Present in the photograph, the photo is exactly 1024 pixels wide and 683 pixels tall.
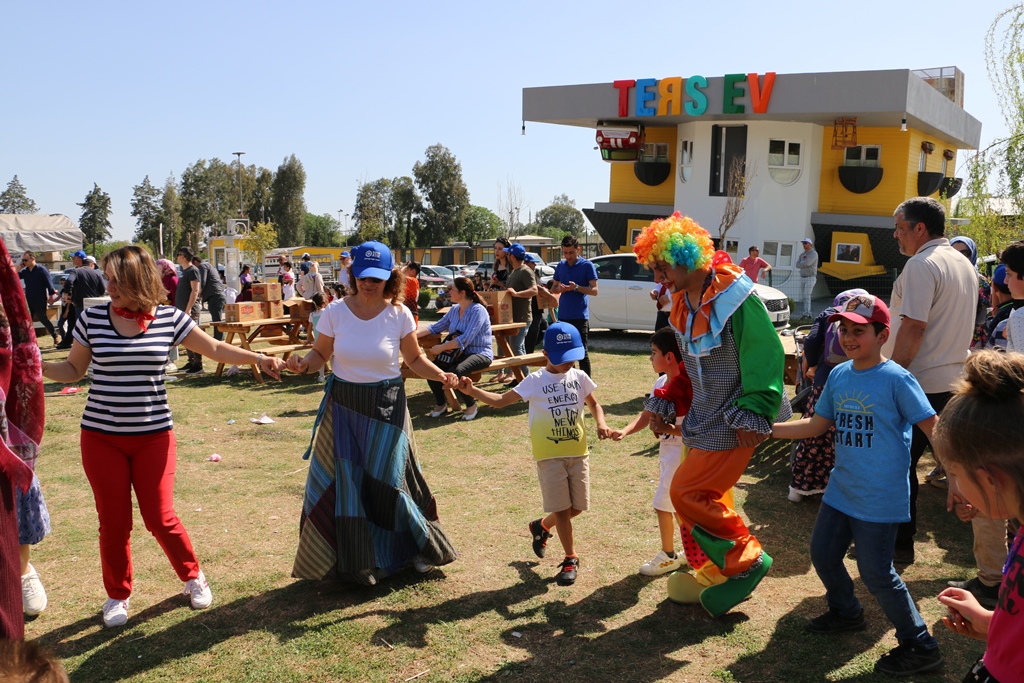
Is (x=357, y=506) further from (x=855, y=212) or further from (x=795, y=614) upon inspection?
(x=855, y=212)

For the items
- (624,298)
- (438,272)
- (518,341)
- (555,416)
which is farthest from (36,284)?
(438,272)

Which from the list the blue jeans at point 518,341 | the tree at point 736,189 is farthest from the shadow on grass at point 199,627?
the tree at point 736,189

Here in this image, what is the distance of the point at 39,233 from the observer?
93.7 feet

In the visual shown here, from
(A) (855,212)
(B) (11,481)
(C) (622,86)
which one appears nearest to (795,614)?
(B) (11,481)

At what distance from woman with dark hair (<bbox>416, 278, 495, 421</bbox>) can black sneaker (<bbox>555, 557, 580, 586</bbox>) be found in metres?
4.52

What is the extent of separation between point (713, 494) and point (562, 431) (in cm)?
101

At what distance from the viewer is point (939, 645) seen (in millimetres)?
3928

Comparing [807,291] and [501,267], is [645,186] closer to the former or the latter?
[807,291]

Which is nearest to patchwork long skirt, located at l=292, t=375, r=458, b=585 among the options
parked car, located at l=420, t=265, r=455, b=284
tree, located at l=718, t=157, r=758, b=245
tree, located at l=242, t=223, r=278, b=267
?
tree, located at l=718, t=157, r=758, b=245

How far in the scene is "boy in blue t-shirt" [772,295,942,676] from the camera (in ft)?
11.8

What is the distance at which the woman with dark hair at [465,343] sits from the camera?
9.31 m

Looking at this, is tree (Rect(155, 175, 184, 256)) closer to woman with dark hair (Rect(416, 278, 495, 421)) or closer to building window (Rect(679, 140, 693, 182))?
building window (Rect(679, 140, 693, 182))

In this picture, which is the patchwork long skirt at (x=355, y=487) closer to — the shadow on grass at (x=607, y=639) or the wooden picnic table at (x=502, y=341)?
the shadow on grass at (x=607, y=639)

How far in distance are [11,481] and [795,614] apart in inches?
144
